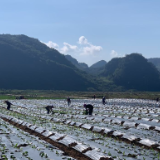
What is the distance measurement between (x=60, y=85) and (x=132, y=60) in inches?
2194

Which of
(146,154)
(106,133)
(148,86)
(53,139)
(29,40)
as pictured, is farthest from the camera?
(29,40)

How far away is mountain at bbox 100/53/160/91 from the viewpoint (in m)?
132

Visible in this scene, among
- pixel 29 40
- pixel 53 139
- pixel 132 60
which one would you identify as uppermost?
pixel 29 40

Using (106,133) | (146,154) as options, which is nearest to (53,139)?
(106,133)

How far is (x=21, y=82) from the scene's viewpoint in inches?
4104

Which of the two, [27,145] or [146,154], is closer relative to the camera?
[146,154]

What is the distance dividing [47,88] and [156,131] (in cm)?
9306

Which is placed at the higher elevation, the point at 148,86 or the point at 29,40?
the point at 29,40

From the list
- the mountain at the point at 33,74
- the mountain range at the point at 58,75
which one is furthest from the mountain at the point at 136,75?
the mountain at the point at 33,74

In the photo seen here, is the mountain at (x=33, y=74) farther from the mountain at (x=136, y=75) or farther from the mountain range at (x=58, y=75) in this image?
the mountain at (x=136, y=75)

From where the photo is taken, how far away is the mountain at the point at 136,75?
132 meters

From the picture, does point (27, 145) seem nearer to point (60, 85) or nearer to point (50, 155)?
point (50, 155)

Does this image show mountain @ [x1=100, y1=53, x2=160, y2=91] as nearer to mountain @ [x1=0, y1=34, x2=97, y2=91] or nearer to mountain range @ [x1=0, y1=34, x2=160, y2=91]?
mountain range @ [x1=0, y1=34, x2=160, y2=91]

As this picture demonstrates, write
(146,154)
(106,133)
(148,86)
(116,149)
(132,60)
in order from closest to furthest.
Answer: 1. (146,154)
2. (116,149)
3. (106,133)
4. (148,86)
5. (132,60)
